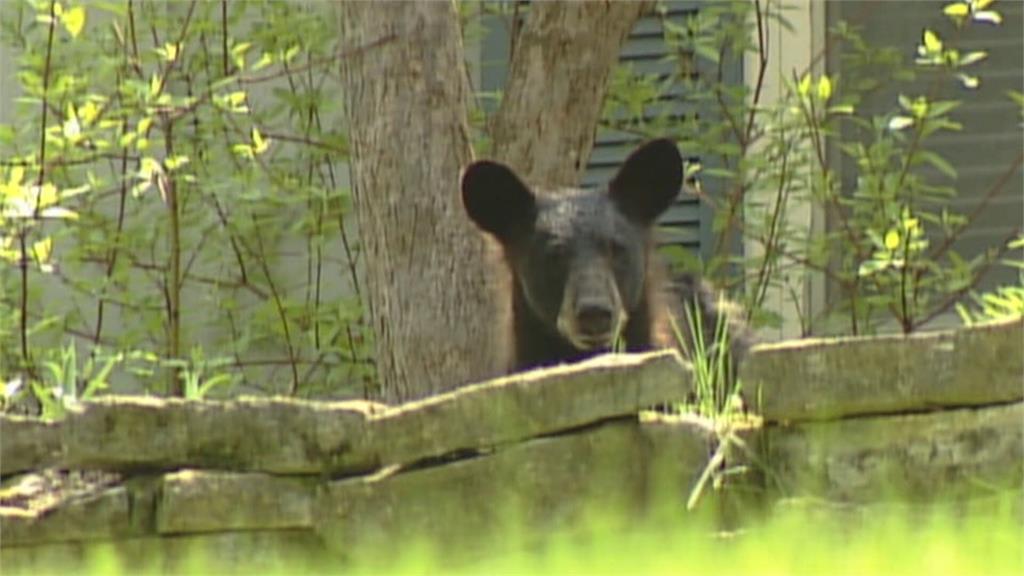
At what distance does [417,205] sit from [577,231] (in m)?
0.54

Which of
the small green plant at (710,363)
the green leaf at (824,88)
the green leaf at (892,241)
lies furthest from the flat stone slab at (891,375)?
the green leaf at (824,88)

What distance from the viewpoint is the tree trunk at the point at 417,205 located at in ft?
22.7

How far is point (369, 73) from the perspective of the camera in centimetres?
711

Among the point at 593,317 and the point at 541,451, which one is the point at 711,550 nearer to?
the point at 541,451

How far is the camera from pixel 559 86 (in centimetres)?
732

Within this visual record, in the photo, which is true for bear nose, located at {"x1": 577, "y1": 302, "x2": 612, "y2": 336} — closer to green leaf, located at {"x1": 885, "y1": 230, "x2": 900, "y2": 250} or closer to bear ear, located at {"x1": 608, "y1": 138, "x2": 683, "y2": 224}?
bear ear, located at {"x1": 608, "y1": 138, "x2": 683, "y2": 224}

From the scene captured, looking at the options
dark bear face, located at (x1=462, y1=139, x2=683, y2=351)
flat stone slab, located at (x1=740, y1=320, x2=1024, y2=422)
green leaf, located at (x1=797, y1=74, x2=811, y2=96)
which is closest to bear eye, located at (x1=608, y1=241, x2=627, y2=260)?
dark bear face, located at (x1=462, y1=139, x2=683, y2=351)

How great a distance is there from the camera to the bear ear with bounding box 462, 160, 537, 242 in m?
6.64

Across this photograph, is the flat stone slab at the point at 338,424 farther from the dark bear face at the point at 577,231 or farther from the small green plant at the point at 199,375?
the dark bear face at the point at 577,231

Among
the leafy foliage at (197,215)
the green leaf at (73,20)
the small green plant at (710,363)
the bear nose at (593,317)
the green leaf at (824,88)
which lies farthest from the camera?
the leafy foliage at (197,215)

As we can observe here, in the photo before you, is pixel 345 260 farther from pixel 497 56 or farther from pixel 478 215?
pixel 478 215

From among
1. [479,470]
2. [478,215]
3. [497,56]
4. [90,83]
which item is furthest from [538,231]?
[497,56]

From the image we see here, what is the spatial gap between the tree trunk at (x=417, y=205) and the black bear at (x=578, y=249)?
0.19m

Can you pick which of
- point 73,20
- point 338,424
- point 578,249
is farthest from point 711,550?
point 73,20
